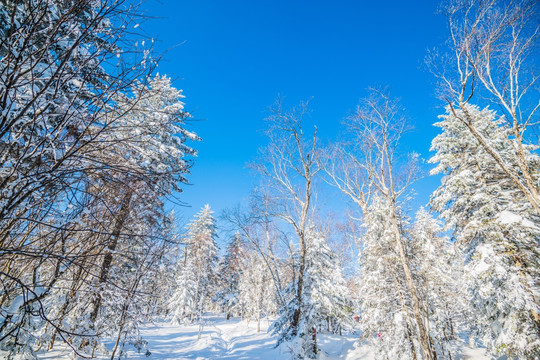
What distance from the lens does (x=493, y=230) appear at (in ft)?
31.4

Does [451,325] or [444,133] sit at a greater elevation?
[444,133]

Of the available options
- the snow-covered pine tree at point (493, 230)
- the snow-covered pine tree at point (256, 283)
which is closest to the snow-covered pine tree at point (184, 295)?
the snow-covered pine tree at point (256, 283)

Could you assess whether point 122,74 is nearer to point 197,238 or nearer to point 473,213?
point 473,213

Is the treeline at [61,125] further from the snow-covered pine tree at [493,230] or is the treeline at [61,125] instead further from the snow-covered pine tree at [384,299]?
the snow-covered pine tree at [384,299]

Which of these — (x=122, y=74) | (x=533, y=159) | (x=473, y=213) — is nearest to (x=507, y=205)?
(x=473, y=213)

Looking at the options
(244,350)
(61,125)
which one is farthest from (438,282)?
(61,125)

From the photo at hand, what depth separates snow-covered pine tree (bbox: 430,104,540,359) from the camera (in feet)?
28.1

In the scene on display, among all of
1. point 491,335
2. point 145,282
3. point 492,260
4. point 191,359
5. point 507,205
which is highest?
point 507,205

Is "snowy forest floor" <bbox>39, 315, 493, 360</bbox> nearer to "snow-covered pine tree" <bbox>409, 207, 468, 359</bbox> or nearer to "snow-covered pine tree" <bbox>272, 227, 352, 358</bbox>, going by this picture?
"snow-covered pine tree" <bbox>272, 227, 352, 358</bbox>

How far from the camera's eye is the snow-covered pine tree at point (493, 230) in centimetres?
858

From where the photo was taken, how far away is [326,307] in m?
15.3

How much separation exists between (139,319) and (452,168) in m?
15.0

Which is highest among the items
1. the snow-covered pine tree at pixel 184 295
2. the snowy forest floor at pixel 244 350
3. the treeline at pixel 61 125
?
the treeline at pixel 61 125

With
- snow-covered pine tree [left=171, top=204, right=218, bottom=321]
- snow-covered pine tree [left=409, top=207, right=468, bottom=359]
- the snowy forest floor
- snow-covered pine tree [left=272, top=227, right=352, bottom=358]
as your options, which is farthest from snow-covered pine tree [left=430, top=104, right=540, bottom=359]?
snow-covered pine tree [left=171, top=204, right=218, bottom=321]
